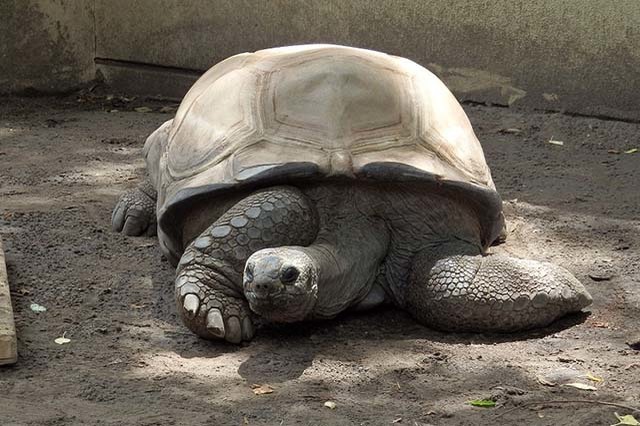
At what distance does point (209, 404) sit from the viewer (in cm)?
332

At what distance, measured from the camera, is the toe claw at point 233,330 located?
3771mm

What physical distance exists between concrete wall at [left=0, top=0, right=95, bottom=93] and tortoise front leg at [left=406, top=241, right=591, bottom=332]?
14.1 ft

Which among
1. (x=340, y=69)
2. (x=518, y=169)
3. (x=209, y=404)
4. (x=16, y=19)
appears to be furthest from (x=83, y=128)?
(x=209, y=404)

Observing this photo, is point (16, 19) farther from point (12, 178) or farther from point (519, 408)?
point (519, 408)

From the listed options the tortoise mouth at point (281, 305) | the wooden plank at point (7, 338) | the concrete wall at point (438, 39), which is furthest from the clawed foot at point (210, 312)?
the concrete wall at point (438, 39)

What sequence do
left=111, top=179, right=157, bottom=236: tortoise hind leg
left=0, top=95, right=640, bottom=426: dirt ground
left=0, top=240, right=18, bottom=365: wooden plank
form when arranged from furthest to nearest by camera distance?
left=111, top=179, right=157, bottom=236: tortoise hind leg < left=0, top=240, right=18, bottom=365: wooden plank < left=0, top=95, right=640, bottom=426: dirt ground

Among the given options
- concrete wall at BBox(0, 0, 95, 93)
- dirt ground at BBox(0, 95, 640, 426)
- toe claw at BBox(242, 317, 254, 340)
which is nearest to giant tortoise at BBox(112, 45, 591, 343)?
toe claw at BBox(242, 317, 254, 340)

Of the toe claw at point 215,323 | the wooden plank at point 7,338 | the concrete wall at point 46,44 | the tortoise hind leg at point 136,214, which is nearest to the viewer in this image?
the wooden plank at point 7,338

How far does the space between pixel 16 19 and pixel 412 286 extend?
4386 millimetres

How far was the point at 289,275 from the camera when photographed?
3566 mm

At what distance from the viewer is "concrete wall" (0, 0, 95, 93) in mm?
7488

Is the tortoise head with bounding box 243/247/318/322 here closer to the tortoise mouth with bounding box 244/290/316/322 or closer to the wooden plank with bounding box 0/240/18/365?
the tortoise mouth with bounding box 244/290/316/322

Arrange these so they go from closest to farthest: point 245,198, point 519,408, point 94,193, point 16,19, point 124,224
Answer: point 519,408 → point 245,198 → point 124,224 → point 94,193 → point 16,19

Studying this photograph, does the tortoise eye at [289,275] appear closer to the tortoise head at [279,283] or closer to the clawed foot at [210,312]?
the tortoise head at [279,283]
